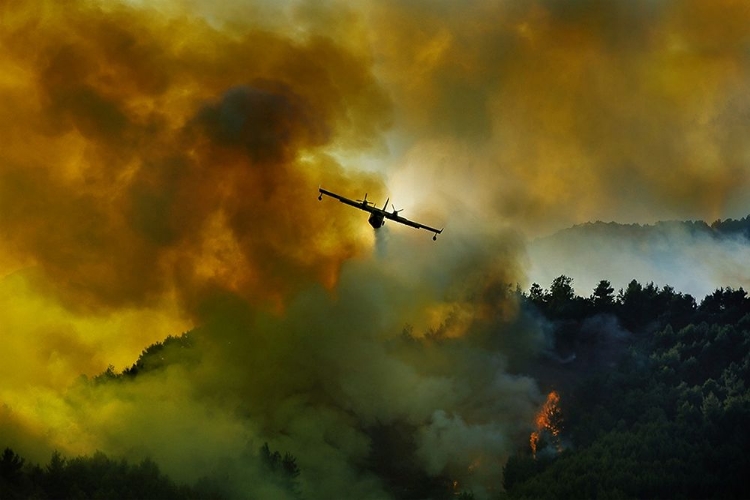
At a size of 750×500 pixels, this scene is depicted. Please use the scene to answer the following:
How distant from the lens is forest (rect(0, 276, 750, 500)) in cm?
11612

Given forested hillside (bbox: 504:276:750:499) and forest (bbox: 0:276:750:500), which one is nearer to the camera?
forest (bbox: 0:276:750:500)

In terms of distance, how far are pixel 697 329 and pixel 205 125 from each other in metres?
83.4

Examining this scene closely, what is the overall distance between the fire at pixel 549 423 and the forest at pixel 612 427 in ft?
0.67

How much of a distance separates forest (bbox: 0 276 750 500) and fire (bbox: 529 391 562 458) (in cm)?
20

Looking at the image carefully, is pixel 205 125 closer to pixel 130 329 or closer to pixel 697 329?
pixel 130 329

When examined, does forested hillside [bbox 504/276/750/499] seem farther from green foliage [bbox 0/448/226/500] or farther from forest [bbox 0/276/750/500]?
green foliage [bbox 0/448/226/500]

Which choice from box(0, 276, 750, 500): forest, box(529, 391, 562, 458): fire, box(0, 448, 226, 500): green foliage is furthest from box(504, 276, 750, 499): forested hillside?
box(0, 448, 226, 500): green foliage

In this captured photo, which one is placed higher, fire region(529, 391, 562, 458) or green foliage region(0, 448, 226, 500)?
fire region(529, 391, 562, 458)

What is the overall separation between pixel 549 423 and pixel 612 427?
8404 mm

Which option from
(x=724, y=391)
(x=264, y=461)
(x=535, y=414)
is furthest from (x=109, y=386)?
(x=724, y=391)

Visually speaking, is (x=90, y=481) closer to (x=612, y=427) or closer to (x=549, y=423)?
(x=549, y=423)

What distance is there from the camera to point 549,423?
140 metres

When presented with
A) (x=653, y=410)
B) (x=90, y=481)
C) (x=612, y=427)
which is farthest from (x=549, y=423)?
(x=90, y=481)

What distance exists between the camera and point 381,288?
518ft
